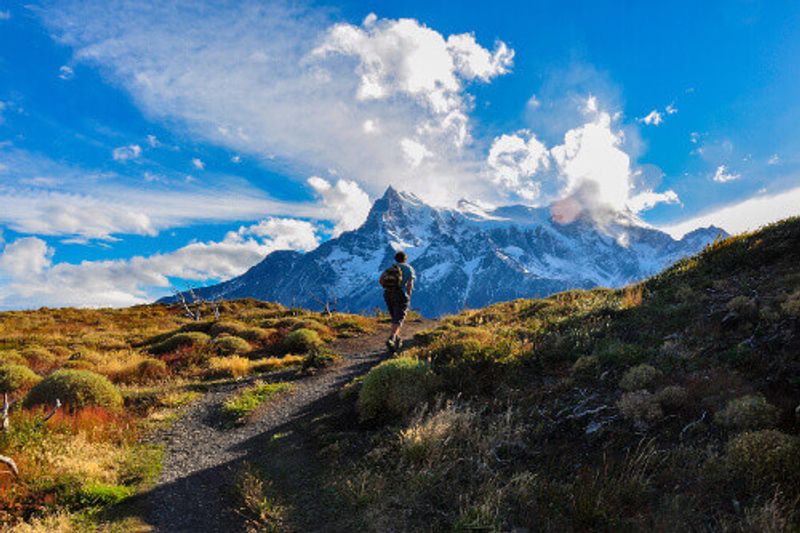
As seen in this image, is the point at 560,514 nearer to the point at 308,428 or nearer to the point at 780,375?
the point at 780,375

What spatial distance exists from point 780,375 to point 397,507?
6535mm

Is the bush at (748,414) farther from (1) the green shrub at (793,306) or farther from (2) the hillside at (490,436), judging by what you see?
(1) the green shrub at (793,306)

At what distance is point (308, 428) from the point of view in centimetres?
1016

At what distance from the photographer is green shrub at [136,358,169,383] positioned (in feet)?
55.5

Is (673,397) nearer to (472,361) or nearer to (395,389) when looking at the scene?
(472,361)

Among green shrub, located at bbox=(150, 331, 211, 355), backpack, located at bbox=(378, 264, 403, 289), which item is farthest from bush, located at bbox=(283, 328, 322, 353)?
backpack, located at bbox=(378, 264, 403, 289)

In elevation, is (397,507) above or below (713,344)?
below

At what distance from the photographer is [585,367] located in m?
9.64

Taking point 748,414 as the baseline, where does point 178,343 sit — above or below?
above

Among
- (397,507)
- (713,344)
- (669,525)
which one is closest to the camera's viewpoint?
(669,525)

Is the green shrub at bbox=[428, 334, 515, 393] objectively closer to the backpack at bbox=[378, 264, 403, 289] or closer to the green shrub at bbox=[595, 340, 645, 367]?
the green shrub at bbox=[595, 340, 645, 367]

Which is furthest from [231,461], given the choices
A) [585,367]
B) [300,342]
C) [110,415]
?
[300,342]

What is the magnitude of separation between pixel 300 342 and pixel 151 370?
268 inches

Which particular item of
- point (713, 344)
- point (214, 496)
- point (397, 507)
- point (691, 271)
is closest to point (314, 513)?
point (397, 507)
